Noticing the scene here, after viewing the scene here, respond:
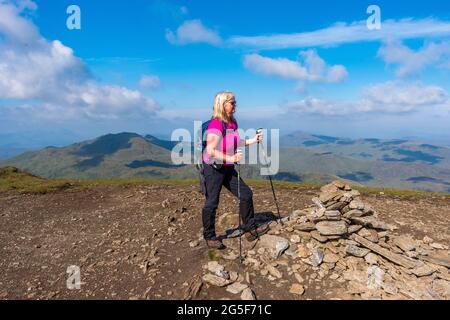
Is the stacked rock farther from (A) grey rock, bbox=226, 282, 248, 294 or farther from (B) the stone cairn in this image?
(A) grey rock, bbox=226, 282, 248, 294

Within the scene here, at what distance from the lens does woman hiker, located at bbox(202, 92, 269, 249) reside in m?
10.1

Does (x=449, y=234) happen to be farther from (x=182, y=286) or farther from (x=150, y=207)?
(x=150, y=207)

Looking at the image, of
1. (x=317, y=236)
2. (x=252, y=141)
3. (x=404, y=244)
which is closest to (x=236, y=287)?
(x=317, y=236)

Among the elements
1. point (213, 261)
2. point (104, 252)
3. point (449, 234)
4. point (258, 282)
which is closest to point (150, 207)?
point (104, 252)

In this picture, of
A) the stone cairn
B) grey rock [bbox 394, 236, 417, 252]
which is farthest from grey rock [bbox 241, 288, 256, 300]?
grey rock [bbox 394, 236, 417, 252]

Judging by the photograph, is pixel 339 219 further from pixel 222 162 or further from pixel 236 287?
pixel 222 162

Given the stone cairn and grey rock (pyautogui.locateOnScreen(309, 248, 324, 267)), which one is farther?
grey rock (pyautogui.locateOnScreen(309, 248, 324, 267))

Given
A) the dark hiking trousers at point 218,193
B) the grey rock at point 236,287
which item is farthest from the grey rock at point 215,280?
the dark hiking trousers at point 218,193

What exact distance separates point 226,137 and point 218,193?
1.89m

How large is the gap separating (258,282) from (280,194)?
10.8 m

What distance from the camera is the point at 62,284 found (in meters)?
10.8

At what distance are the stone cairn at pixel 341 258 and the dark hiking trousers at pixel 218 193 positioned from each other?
35.9 inches

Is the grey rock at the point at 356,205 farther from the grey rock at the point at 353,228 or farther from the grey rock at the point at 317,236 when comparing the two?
the grey rock at the point at 317,236

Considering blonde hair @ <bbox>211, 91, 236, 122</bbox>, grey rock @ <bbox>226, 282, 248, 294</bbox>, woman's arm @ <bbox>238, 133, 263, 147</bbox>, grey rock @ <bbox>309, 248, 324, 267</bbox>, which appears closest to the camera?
grey rock @ <bbox>226, 282, 248, 294</bbox>
